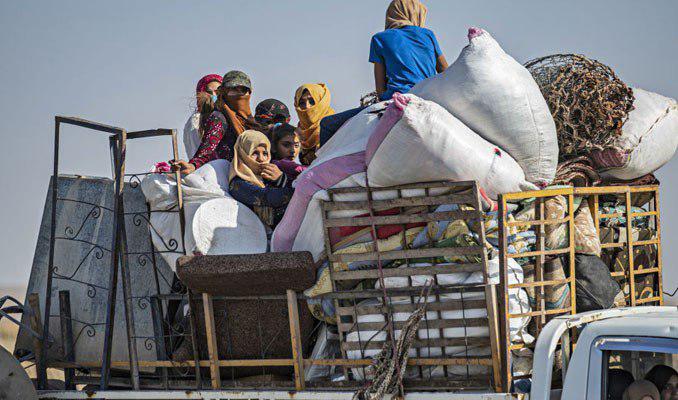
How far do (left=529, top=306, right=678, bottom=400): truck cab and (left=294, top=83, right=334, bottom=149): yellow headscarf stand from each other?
3.80 m

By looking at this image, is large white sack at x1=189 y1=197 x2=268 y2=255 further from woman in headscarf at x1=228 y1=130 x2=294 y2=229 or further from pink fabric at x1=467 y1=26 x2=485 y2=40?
pink fabric at x1=467 y1=26 x2=485 y2=40

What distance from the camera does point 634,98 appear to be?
5.57 metres

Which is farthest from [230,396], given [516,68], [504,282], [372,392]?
[516,68]

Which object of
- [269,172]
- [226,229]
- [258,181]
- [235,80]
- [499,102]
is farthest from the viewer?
[235,80]

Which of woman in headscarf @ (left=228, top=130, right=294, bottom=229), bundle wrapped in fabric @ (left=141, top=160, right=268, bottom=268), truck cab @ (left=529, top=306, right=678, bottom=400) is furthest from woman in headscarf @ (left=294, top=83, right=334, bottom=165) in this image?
truck cab @ (left=529, top=306, right=678, bottom=400)

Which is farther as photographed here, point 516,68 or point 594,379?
point 516,68

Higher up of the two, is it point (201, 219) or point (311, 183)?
point (311, 183)

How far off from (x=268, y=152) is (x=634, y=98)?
2.42 metres

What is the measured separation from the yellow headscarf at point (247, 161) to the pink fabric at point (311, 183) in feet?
2.66

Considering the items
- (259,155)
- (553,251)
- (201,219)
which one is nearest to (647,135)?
(553,251)

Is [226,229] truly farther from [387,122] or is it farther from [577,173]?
[577,173]

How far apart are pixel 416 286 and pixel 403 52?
7.47 feet

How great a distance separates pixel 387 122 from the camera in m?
4.33

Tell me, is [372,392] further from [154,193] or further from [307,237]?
[154,193]
